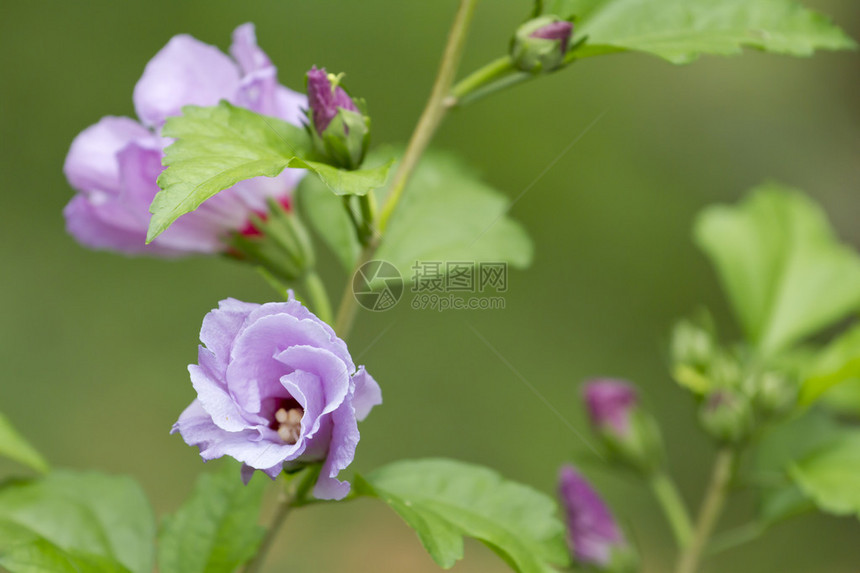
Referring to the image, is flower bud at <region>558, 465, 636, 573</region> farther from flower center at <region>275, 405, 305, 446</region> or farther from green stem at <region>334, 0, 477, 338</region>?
flower center at <region>275, 405, 305, 446</region>

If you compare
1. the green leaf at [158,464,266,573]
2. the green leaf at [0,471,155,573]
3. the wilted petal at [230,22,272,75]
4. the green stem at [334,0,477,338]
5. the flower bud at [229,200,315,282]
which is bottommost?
the green leaf at [0,471,155,573]

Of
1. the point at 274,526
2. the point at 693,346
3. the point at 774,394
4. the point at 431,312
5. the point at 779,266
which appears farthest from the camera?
the point at 431,312

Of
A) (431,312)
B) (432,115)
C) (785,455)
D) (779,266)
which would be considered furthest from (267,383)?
(431,312)

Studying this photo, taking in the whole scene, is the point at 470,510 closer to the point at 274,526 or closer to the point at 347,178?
the point at 274,526

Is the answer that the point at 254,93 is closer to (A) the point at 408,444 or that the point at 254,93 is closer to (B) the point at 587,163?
(A) the point at 408,444

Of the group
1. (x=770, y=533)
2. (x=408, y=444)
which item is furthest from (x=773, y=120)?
(x=408, y=444)

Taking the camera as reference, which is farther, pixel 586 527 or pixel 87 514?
pixel 586 527
